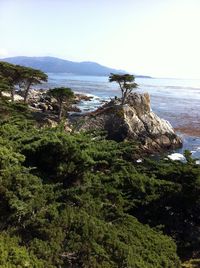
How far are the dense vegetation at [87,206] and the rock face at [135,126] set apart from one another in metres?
21.1

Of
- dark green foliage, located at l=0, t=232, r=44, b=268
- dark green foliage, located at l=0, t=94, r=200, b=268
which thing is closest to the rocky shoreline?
dark green foliage, located at l=0, t=94, r=200, b=268

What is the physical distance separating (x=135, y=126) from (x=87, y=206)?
28218 millimetres

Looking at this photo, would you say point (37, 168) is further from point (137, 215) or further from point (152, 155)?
point (152, 155)

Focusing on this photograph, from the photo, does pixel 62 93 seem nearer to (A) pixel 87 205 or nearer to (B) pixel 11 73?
(B) pixel 11 73

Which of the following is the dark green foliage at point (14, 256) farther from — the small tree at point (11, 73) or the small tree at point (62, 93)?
the small tree at point (11, 73)

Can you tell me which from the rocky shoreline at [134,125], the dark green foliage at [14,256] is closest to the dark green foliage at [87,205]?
the dark green foliage at [14,256]

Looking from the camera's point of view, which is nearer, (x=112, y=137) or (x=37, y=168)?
(x=37, y=168)

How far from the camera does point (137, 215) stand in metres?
16.6

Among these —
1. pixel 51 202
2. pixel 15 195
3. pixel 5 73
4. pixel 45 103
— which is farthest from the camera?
pixel 45 103

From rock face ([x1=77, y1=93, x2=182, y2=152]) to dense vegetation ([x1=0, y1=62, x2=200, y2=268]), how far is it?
69.4 ft

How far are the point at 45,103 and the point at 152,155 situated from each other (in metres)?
25.1

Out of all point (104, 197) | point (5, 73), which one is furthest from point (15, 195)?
point (5, 73)

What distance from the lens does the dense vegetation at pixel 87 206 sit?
11477mm

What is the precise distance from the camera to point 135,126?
4094 centimetres
